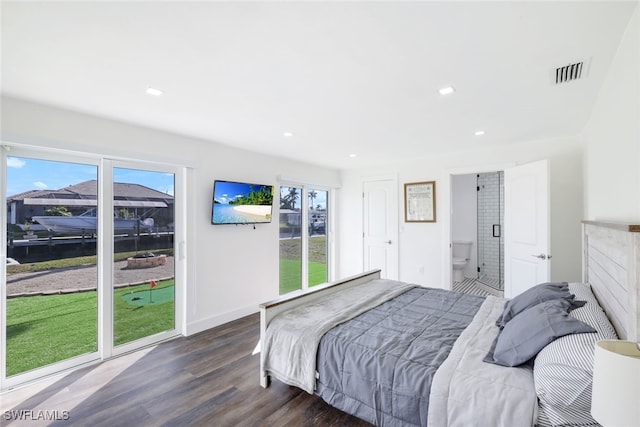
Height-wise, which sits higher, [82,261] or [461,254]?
[82,261]

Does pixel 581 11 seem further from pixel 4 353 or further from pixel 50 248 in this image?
pixel 4 353

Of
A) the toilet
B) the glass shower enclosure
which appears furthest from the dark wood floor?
the glass shower enclosure

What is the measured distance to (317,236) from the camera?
5.50 m

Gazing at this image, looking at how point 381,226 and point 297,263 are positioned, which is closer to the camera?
point 297,263

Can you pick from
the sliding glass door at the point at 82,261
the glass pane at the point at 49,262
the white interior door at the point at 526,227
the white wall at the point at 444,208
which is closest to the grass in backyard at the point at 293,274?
the white wall at the point at 444,208

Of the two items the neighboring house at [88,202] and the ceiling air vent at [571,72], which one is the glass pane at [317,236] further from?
the ceiling air vent at [571,72]

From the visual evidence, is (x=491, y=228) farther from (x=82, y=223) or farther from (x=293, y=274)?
(x=82, y=223)

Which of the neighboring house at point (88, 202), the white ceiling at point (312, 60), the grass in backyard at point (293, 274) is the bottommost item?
the grass in backyard at point (293, 274)

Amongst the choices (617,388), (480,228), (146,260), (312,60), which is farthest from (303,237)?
(617,388)

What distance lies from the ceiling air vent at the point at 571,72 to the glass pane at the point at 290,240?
142 inches

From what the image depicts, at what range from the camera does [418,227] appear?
480 cm

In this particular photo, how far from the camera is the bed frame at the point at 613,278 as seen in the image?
1.18 metres

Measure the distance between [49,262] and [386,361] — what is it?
118 inches

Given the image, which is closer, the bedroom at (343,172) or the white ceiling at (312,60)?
the white ceiling at (312,60)
